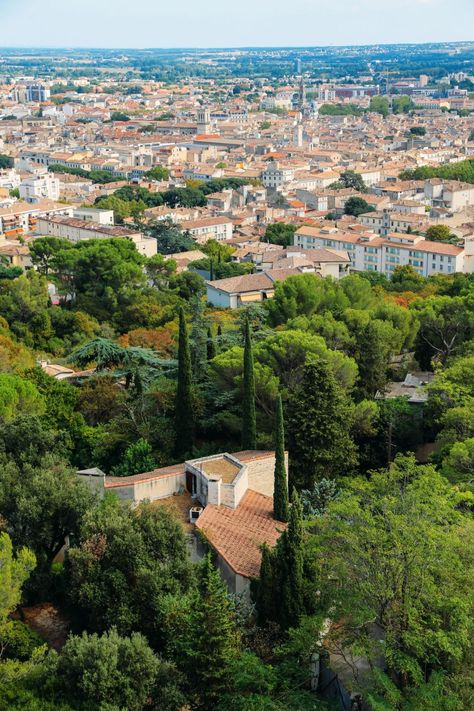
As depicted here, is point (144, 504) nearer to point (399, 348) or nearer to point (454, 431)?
point (454, 431)

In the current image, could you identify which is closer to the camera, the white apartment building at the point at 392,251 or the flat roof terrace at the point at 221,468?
the flat roof terrace at the point at 221,468

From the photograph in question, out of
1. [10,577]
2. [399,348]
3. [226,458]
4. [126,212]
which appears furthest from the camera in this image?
[126,212]

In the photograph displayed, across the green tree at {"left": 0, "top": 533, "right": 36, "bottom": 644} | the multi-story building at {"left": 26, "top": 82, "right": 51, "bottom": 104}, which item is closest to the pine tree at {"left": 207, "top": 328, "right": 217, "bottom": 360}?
the green tree at {"left": 0, "top": 533, "right": 36, "bottom": 644}

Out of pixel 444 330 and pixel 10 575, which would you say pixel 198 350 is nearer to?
pixel 444 330

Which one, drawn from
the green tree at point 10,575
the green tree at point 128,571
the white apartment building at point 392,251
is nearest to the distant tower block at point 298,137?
the white apartment building at point 392,251

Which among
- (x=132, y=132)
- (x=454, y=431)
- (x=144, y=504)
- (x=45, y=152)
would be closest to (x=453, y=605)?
(x=144, y=504)

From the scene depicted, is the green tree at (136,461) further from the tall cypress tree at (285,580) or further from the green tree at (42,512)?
the tall cypress tree at (285,580)

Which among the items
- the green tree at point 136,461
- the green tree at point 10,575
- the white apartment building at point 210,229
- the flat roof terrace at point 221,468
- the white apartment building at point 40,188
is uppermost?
the green tree at point 10,575
